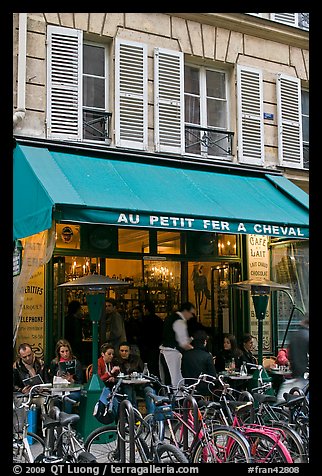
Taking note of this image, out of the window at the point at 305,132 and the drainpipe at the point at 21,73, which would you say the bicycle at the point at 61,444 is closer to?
the drainpipe at the point at 21,73

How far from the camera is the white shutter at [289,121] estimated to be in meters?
11.9

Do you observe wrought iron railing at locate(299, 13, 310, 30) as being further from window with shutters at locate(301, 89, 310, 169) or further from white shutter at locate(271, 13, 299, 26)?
window with shutters at locate(301, 89, 310, 169)

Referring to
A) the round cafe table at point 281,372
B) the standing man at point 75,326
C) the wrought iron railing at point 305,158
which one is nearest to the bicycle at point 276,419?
the round cafe table at point 281,372

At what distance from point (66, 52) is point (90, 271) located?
3423 mm

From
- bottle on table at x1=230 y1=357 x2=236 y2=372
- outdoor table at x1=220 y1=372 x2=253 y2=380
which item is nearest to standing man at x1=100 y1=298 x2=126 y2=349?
bottle on table at x1=230 y1=357 x2=236 y2=372

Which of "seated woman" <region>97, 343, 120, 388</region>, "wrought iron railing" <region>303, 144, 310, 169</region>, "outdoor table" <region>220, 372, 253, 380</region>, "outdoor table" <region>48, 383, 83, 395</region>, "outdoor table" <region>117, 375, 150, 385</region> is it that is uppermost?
"wrought iron railing" <region>303, 144, 310, 169</region>

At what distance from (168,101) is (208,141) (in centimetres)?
105

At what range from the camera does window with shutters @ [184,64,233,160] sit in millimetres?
11172

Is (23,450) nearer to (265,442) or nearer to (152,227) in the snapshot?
(265,442)

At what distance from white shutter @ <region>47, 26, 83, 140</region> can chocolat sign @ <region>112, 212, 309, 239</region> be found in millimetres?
2122

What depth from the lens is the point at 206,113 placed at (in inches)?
448
